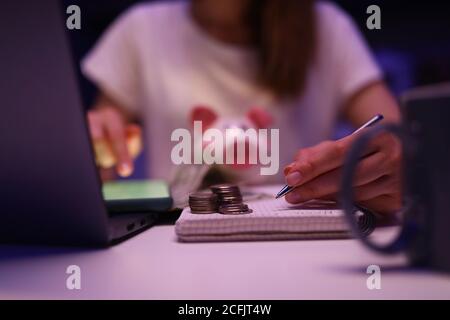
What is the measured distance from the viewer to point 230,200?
0.44 m

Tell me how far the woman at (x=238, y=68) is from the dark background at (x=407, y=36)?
0.90 meters

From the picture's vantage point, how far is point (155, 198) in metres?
0.51

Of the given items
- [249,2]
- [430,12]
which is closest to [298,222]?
[249,2]

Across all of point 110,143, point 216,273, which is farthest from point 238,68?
point 216,273

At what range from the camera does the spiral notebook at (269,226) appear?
0.39 meters

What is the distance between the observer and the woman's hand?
1.23 ft

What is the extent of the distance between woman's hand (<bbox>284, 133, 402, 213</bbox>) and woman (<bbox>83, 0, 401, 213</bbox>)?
26.0 inches

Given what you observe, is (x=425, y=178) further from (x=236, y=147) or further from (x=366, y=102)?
(x=366, y=102)

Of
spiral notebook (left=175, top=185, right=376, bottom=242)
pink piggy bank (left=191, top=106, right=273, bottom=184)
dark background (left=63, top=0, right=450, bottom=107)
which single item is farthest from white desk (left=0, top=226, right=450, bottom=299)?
dark background (left=63, top=0, right=450, bottom=107)

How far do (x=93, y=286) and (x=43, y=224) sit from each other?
4.6 inches

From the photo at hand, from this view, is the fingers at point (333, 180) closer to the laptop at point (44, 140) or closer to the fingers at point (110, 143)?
the laptop at point (44, 140)

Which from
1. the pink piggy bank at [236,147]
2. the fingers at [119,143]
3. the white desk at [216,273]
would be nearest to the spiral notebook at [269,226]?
the white desk at [216,273]

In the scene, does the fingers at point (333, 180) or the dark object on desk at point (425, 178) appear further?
the fingers at point (333, 180)

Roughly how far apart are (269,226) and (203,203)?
0.07m
